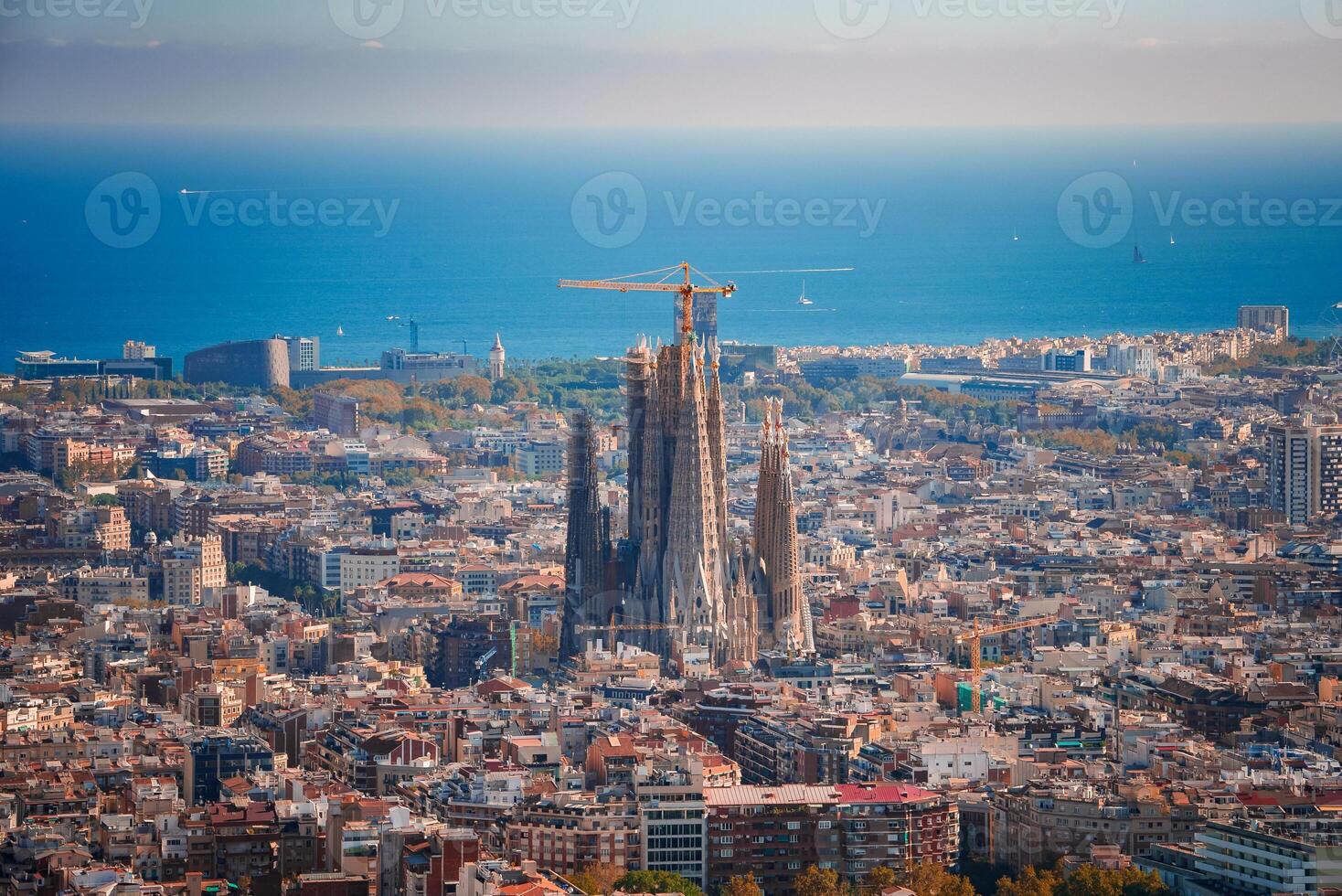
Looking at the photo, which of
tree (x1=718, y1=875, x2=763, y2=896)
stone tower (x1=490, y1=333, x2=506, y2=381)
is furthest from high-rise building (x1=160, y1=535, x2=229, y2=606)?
stone tower (x1=490, y1=333, x2=506, y2=381)

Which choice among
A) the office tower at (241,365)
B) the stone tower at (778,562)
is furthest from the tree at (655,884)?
the office tower at (241,365)

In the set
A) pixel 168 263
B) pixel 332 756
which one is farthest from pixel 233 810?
pixel 168 263

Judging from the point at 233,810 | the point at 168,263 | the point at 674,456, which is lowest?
the point at 233,810

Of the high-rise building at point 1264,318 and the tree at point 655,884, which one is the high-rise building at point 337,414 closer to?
the high-rise building at point 1264,318

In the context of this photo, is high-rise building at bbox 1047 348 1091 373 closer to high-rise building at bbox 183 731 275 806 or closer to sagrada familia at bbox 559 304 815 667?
sagrada familia at bbox 559 304 815 667

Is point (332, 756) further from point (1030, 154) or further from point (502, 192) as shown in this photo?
point (502, 192)
